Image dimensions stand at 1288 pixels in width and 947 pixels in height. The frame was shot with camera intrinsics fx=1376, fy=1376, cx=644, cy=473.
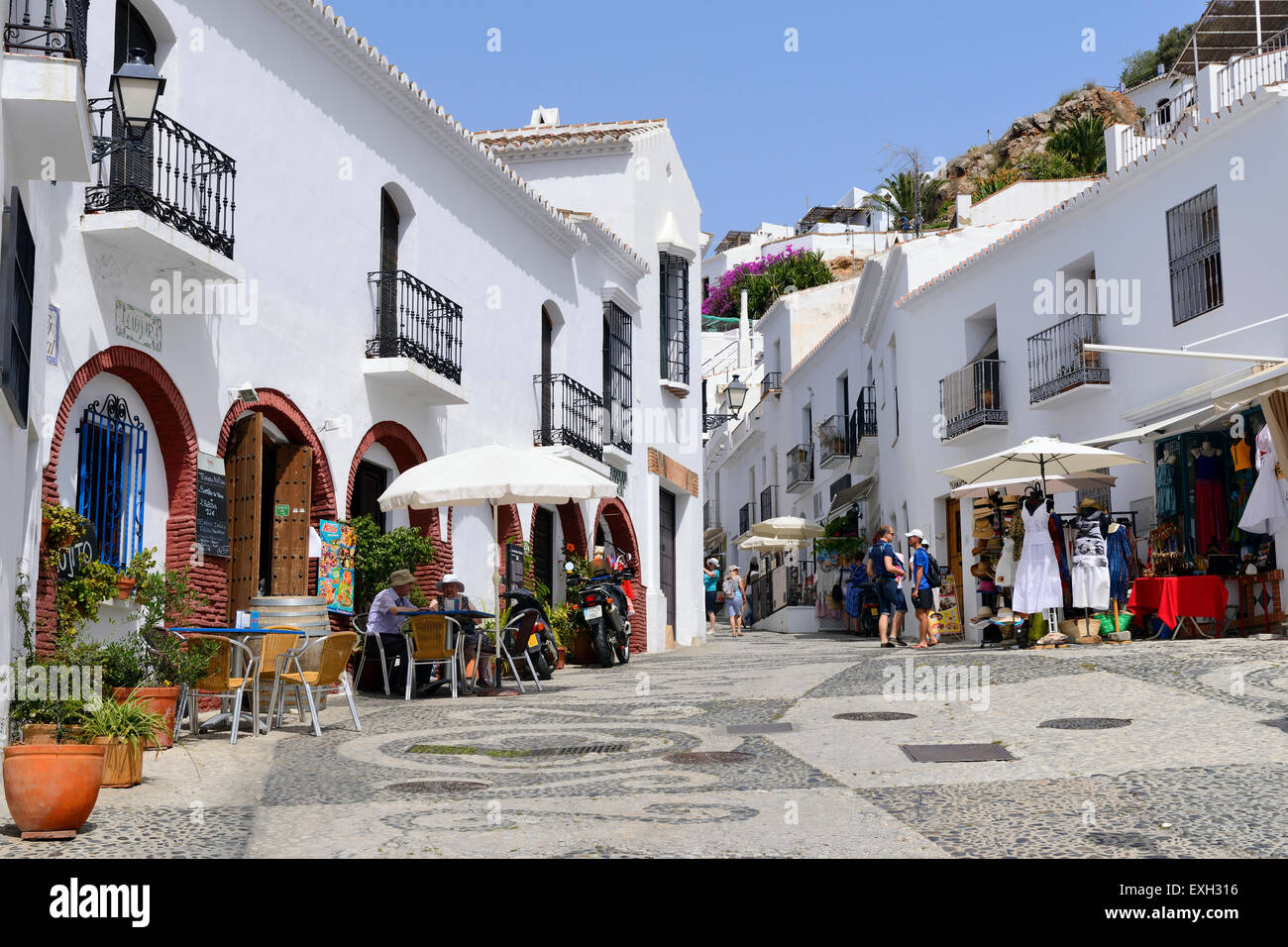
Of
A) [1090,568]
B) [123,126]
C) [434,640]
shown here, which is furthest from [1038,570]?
[123,126]

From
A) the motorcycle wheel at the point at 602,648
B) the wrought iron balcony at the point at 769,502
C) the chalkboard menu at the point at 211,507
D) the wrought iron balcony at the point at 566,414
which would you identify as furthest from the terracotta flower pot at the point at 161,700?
the wrought iron balcony at the point at 769,502

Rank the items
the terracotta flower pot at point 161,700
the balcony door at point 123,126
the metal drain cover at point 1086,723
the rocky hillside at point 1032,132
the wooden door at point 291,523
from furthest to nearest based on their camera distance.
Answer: the rocky hillside at point 1032,132
the wooden door at point 291,523
the balcony door at point 123,126
the metal drain cover at point 1086,723
the terracotta flower pot at point 161,700

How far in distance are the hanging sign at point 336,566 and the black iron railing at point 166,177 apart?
10.8ft

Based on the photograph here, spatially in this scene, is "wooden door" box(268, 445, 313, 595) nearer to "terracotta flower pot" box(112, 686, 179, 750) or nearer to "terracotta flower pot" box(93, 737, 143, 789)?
"terracotta flower pot" box(112, 686, 179, 750)

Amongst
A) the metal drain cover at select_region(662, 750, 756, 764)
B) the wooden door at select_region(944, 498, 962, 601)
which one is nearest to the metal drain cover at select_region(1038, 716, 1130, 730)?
the metal drain cover at select_region(662, 750, 756, 764)

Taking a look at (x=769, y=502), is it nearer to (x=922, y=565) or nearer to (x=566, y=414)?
(x=566, y=414)

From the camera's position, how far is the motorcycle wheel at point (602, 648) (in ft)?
59.4

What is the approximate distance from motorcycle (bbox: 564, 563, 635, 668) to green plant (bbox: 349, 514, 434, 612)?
337 cm

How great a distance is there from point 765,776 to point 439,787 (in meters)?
1.85

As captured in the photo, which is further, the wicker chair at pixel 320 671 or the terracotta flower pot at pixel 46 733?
the wicker chair at pixel 320 671

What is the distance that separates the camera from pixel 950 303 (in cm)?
2523

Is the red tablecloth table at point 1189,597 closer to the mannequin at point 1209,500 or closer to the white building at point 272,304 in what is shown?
the mannequin at point 1209,500

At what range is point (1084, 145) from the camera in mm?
47219
